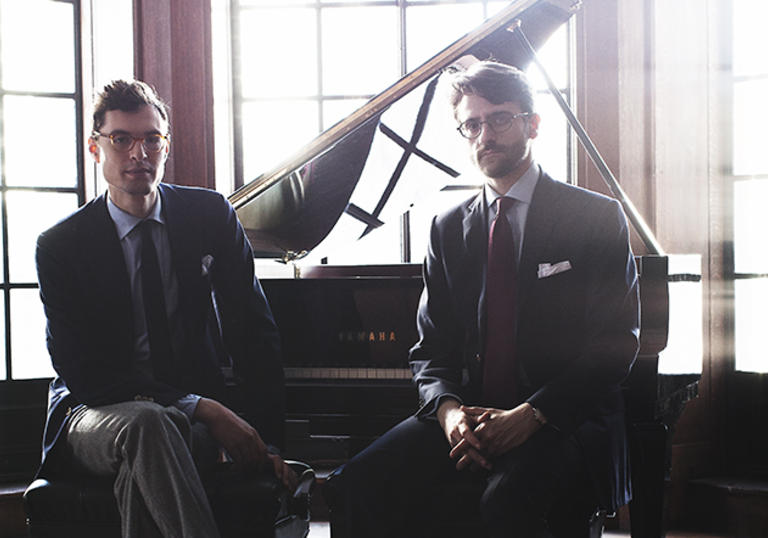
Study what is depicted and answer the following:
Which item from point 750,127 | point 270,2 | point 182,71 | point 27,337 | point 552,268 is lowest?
point 27,337

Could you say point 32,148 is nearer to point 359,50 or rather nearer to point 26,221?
point 26,221

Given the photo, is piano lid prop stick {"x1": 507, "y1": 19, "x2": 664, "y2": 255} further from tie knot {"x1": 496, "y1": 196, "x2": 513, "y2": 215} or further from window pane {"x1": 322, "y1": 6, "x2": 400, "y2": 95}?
window pane {"x1": 322, "y1": 6, "x2": 400, "y2": 95}

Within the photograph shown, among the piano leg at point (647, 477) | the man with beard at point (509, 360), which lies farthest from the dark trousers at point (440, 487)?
the piano leg at point (647, 477)

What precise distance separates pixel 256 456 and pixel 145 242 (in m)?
0.58

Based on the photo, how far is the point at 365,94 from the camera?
3.44m

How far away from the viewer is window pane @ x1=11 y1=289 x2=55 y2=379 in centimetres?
321

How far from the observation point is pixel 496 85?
181 centimetres

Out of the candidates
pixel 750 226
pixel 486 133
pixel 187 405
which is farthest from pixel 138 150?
pixel 750 226

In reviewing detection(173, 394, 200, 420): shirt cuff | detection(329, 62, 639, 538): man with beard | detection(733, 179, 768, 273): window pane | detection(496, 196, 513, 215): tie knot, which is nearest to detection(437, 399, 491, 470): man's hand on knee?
detection(329, 62, 639, 538): man with beard

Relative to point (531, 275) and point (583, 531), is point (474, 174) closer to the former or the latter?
point (531, 275)

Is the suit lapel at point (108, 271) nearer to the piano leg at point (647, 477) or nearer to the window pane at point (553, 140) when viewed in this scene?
the piano leg at point (647, 477)

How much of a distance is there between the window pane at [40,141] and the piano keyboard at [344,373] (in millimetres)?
1683

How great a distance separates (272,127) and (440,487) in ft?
7.10

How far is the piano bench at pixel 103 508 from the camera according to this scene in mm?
1671
